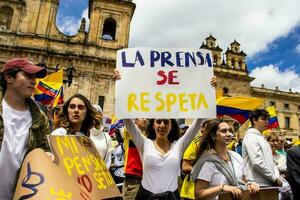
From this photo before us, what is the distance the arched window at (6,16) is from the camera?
995 inches

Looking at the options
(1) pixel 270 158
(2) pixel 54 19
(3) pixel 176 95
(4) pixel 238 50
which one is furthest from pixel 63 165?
(4) pixel 238 50

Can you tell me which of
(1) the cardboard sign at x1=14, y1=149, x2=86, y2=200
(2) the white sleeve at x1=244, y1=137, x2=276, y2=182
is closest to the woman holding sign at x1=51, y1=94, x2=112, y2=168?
(1) the cardboard sign at x1=14, y1=149, x2=86, y2=200

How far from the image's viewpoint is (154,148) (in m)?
3.16

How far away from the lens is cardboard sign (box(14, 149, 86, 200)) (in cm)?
193

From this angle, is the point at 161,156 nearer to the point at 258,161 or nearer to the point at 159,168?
the point at 159,168

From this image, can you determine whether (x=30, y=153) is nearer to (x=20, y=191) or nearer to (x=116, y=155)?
(x=20, y=191)

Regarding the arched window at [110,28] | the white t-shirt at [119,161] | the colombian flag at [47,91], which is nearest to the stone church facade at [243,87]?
the arched window at [110,28]

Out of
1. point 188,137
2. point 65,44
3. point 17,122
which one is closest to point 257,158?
point 188,137

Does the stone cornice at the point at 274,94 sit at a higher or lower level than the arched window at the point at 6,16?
lower

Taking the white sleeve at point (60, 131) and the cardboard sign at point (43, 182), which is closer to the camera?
the cardboard sign at point (43, 182)

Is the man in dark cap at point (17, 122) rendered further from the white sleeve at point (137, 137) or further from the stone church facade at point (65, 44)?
the stone church facade at point (65, 44)

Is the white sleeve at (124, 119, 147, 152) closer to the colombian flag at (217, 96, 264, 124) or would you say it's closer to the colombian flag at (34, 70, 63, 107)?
the colombian flag at (217, 96, 264, 124)

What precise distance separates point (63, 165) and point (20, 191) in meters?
0.36

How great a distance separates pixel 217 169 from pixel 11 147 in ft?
6.40
